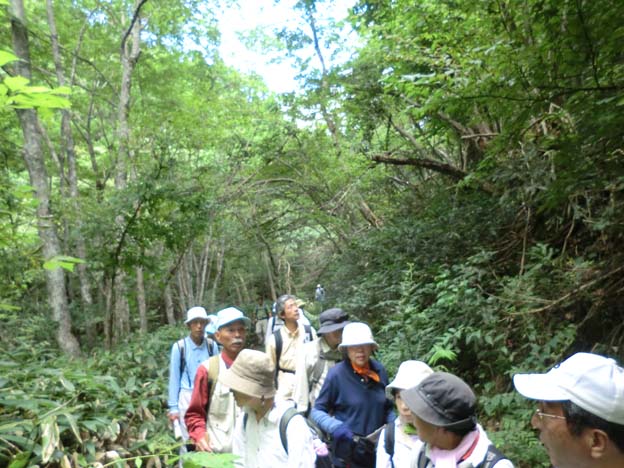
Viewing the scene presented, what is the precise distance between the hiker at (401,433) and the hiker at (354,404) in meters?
→ 0.41

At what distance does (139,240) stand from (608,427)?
731 cm

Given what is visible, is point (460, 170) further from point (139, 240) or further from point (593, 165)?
point (139, 240)

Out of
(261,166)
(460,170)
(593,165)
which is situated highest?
(261,166)

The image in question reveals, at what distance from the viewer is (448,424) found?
1964 mm

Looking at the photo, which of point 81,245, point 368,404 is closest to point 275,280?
point 81,245

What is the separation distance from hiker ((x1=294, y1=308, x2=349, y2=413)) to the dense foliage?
111 centimetres

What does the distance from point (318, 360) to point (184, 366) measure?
60.5 inches

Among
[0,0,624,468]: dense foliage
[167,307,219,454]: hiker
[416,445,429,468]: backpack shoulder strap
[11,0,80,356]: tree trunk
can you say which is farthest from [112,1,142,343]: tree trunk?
[416,445,429,468]: backpack shoulder strap

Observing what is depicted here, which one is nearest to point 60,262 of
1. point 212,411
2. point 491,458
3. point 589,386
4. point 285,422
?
point 212,411

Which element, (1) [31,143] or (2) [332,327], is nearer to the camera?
(2) [332,327]

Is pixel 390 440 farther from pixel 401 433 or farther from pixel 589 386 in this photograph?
pixel 589 386

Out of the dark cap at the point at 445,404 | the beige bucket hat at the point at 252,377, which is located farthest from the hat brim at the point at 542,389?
the beige bucket hat at the point at 252,377

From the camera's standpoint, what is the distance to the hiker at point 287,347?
14.1ft

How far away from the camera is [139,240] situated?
762cm
